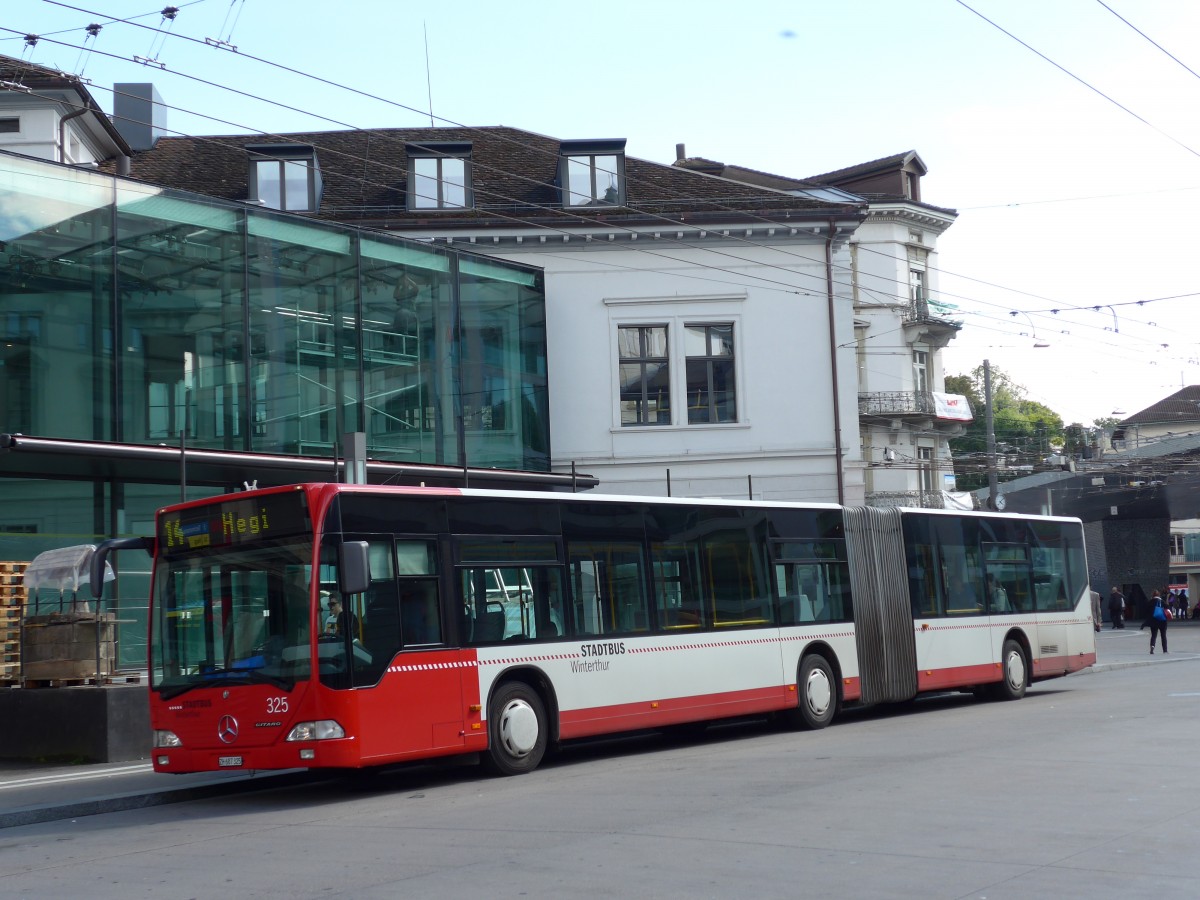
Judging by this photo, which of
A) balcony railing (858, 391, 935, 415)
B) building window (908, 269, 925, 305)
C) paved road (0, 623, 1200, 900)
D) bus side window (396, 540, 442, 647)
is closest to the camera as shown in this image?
paved road (0, 623, 1200, 900)

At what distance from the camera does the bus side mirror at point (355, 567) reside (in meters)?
11.9

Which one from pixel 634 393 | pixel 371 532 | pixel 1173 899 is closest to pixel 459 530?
pixel 371 532

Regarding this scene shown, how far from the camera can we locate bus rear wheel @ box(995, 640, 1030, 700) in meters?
22.1

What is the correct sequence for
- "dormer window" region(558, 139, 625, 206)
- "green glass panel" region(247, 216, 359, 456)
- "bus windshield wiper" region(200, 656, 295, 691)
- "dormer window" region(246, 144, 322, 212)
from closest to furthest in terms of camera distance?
"bus windshield wiper" region(200, 656, 295, 691), "green glass panel" region(247, 216, 359, 456), "dormer window" region(246, 144, 322, 212), "dormer window" region(558, 139, 625, 206)

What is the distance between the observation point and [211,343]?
22.8m

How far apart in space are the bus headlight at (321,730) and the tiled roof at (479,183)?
20059 mm

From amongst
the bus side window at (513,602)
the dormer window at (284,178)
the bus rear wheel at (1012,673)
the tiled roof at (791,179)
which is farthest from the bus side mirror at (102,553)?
the tiled roof at (791,179)

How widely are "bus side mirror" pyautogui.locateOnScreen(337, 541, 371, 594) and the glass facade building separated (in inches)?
305

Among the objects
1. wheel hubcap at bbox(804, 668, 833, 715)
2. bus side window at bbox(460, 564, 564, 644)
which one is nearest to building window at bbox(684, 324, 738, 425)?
wheel hubcap at bbox(804, 668, 833, 715)

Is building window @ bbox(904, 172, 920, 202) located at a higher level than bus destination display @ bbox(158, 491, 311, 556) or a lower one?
higher

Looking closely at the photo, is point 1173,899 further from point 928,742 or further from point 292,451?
point 292,451

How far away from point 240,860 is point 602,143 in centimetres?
2622

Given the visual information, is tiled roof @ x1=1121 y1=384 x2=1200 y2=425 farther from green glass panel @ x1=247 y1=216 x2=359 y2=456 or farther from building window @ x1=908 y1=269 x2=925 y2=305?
green glass panel @ x1=247 y1=216 x2=359 y2=456

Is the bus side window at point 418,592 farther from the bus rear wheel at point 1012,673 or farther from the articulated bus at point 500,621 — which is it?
the bus rear wheel at point 1012,673
